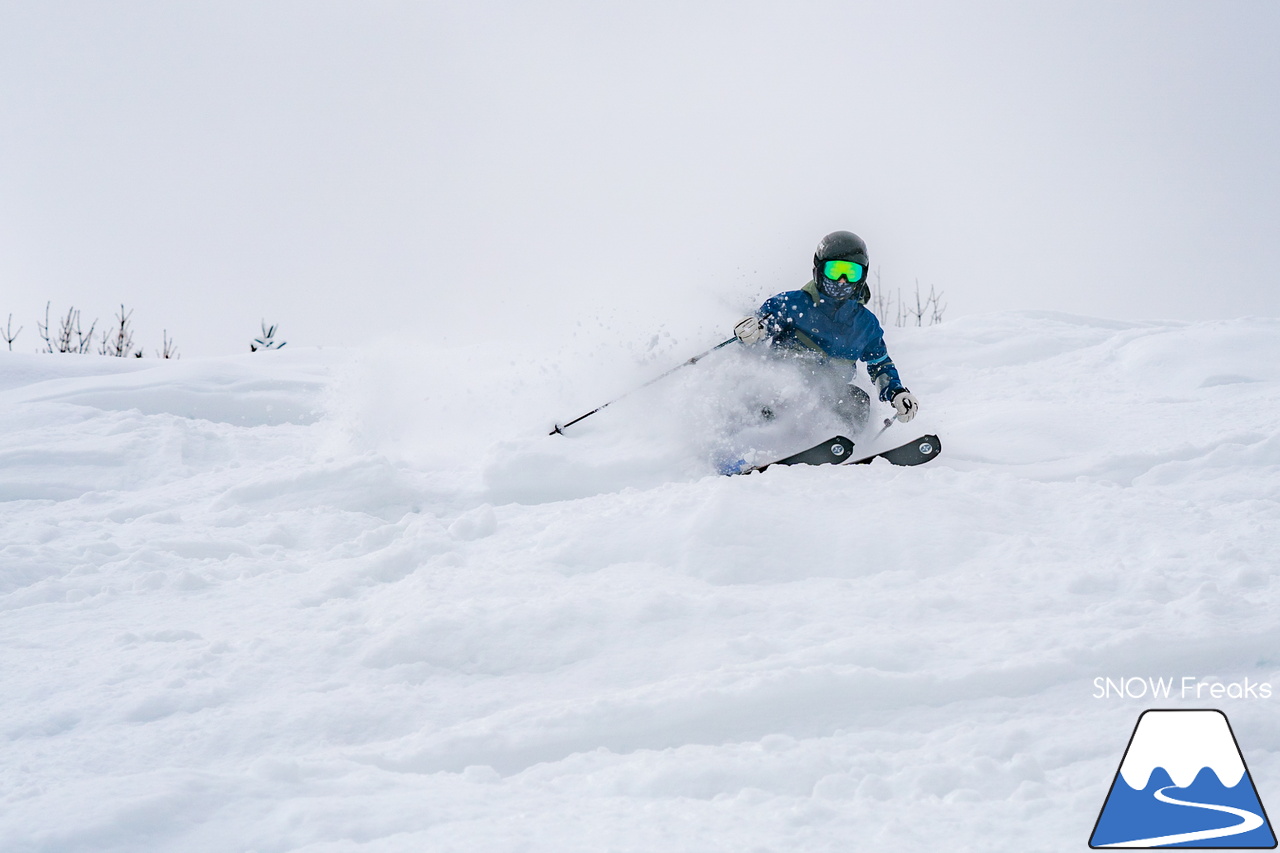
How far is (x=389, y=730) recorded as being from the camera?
2.41m

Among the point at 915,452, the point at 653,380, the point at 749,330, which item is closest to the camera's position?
the point at 915,452

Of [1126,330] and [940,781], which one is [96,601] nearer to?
[940,781]

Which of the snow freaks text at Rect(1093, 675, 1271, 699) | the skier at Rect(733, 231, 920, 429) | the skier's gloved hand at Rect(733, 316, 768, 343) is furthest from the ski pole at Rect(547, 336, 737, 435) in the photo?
the snow freaks text at Rect(1093, 675, 1271, 699)

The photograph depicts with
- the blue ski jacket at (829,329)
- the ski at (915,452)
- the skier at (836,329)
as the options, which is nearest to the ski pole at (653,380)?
the skier at (836,329)

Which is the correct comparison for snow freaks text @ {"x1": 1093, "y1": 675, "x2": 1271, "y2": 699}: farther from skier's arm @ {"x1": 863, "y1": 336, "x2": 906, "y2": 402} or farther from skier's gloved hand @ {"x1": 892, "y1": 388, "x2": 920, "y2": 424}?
skier's arm @ {"x1": 863, "y1": 336, "x2": 906, "y2": 402}

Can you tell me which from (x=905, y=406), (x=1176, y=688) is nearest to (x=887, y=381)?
(x=905, y=406)

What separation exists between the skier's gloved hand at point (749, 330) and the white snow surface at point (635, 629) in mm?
331

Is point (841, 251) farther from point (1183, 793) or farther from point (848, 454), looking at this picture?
point (1183, 793)

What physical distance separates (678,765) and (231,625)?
6.28 ft

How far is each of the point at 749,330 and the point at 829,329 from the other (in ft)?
1.69

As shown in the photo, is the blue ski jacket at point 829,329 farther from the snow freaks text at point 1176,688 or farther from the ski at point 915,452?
the snow freaks text at point 1176,688

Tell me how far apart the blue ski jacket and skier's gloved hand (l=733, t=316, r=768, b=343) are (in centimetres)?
8

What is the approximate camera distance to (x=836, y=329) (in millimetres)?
5008

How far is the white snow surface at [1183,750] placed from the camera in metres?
2.06
